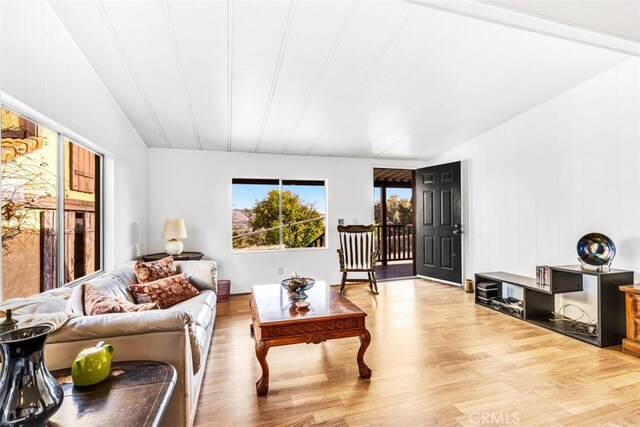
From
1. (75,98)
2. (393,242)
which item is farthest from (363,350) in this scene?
(393,242)

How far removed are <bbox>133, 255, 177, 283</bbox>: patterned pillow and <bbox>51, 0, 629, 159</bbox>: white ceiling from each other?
64.0 inches

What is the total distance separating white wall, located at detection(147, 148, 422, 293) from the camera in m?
4.31

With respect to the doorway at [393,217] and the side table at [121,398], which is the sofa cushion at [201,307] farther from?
the doorway at [393,217]

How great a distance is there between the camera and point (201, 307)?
100 inches

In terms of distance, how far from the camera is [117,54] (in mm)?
2314

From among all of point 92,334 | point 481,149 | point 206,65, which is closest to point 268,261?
point 206,65

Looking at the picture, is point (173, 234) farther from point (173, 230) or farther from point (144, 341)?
point (144, 341)

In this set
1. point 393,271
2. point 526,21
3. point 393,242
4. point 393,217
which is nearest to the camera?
point 526,21

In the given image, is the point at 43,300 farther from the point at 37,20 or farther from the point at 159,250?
the point at 159,250

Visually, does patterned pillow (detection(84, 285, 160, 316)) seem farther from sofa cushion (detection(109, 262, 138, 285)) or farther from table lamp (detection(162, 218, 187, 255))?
Answer: table lamp (detection(162, 218, 187, 255))

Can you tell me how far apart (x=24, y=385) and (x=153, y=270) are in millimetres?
2153

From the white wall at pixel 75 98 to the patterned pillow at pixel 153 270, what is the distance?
0.40 m

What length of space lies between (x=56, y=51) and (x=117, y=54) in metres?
0.44

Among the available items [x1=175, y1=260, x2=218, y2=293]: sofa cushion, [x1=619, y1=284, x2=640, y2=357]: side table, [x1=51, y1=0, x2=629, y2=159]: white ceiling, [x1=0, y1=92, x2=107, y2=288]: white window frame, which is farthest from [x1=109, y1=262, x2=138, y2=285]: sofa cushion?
[x1=619, y1=284, x2=640, y2=357]: side table
